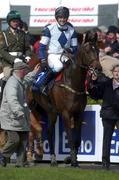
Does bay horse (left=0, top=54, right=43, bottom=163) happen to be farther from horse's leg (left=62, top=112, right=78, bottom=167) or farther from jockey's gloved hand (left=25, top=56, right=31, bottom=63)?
horse's leg (left=62, top=112, right=78, bottom=167)

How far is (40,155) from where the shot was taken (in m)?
18.2

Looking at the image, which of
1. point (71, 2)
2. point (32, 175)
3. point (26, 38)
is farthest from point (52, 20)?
point (32, 175)

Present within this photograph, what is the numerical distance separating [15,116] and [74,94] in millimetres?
1541

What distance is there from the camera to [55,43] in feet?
57.1

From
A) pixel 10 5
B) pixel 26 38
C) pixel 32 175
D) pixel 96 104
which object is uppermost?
pixel 10 5

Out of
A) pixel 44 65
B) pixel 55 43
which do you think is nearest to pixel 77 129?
pixel 44 65

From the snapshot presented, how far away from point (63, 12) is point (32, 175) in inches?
162

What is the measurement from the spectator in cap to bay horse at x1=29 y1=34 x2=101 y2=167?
1015mm

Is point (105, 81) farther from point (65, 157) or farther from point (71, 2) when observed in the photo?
point (71, 2)

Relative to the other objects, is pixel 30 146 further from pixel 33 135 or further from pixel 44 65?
pixel 44 65

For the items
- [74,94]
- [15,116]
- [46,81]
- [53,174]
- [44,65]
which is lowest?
[53,174]

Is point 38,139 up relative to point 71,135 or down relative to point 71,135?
down

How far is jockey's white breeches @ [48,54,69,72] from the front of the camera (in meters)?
17.2

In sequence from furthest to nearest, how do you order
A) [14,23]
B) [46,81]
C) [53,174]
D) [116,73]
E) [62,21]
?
[14,23]
[46,81]
[62,21]
[116,73]
[53,174]
